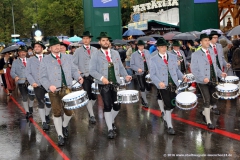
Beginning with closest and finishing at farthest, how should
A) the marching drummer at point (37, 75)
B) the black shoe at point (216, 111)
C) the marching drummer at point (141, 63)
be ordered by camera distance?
the marching drummer at point (37, 75)
the black shoe at point (216, 111)
the marching drummer at point (141, 63)

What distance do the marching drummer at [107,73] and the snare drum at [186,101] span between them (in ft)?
3.79

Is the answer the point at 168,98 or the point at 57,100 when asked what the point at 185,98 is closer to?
the point at 168,98

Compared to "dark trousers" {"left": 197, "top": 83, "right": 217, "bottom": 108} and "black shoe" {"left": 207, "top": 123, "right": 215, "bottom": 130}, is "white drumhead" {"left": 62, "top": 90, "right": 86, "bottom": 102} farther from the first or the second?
"black shoe" {"left": 207, "top": 123, "right": 215, "bottom": 130}

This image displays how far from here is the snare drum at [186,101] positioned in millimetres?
7504

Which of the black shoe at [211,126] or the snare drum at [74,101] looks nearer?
the snare drum at [74,101]

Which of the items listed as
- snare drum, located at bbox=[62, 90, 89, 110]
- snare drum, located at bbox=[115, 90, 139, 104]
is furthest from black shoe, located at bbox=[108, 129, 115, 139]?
snare drum, located at bbox=[62, 90, 89, 110]

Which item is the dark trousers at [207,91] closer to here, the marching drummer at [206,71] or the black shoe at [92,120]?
the marching drummer at [206,71]

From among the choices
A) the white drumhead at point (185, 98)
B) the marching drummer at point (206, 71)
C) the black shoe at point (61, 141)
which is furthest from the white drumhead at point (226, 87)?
the black shoe at point (61, 141)

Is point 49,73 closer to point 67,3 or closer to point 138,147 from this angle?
point 138,147

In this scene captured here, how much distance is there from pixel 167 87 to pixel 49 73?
235 cm

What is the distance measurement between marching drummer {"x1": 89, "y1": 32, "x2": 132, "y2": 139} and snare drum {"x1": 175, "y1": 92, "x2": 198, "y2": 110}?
1.16m

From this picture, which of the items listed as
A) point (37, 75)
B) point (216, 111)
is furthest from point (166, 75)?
point (37, 75)

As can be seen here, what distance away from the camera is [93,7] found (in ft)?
66.3

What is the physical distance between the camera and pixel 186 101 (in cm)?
752
